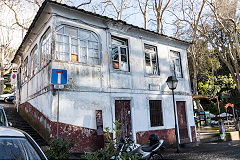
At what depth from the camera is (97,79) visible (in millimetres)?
9516

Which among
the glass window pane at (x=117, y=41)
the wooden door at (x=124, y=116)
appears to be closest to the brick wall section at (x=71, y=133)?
the wooden door at (x=124, y=116)

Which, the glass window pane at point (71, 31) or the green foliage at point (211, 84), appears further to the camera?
the green foliage at point (211, 84)

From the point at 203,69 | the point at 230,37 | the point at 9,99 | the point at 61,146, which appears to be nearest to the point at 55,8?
the point at 61,146

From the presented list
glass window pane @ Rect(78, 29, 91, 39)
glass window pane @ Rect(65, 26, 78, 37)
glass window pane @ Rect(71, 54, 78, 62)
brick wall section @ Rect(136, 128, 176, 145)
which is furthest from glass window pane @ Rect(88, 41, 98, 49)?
brick wall section @ Rect(136, 128, 176, 145)

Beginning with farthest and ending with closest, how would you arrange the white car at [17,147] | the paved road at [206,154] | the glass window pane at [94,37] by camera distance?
1. the glass window pane at [94,37]
2. the paved road at [206,154]
3. the white car at [17,147]

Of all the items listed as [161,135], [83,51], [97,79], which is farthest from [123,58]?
[161,135]

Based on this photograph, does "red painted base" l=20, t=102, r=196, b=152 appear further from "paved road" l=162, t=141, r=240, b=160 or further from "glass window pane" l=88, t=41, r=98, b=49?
"glass window pane" l=88, t=41, r=98, b=49

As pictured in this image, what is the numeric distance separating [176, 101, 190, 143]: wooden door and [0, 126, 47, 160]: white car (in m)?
11.6

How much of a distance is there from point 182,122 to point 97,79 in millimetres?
7021

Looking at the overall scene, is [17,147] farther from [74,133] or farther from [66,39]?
[66,39]

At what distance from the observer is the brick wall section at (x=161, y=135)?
412 inches

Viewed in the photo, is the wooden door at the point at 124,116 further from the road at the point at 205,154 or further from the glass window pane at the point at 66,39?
the glass window pane at the point at 66,39

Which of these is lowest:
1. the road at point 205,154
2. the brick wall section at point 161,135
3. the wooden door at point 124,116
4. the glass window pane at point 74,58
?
the road at point 205,154

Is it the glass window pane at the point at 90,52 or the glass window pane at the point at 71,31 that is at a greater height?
the glass window pane at the point at 71,31
